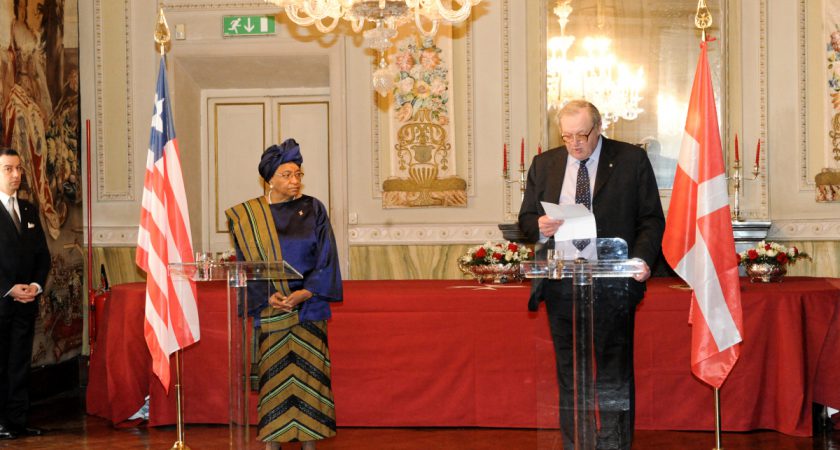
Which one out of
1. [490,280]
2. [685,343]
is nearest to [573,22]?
[490,280]

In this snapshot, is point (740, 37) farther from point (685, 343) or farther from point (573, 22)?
point (685, 343)

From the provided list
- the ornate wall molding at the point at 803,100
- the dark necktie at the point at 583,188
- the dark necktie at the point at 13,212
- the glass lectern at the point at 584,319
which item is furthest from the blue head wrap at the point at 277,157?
the ornate wall molding at the point at 803,100

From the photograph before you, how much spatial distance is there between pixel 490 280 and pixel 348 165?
187cm

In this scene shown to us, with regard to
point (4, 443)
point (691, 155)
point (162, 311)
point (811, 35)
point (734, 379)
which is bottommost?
point (4, 443)

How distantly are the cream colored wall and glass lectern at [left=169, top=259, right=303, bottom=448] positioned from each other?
135 inches

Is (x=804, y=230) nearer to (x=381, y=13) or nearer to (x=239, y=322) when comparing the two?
(x=381, y=13)

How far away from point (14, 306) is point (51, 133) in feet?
6.78

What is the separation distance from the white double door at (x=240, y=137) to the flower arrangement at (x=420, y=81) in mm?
1096

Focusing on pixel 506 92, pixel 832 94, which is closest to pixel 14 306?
pixel 506 92

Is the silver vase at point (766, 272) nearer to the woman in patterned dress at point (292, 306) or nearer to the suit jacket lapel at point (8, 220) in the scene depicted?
the woman in patterned dress at point (292, 306)

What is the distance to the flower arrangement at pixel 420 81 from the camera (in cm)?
761

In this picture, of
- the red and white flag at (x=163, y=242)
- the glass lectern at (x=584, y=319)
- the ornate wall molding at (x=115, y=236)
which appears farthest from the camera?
the ornate wall molding at (x=115, y=236)

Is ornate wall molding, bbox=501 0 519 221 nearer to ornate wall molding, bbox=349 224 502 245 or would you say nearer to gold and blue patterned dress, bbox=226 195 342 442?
ornate wall molding, bbox=349 224 502 245

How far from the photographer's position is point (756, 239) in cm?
702
